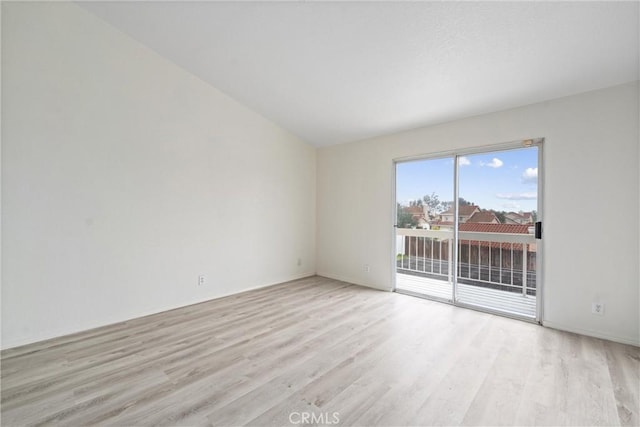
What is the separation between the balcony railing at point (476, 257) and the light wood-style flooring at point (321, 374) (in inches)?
23.4

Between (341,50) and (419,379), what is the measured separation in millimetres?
2962

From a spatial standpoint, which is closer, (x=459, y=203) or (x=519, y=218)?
(x=519, y=218)

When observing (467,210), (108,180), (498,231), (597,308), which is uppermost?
(108,180)

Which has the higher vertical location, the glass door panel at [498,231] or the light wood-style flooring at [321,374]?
the glass door panel at [498,231]

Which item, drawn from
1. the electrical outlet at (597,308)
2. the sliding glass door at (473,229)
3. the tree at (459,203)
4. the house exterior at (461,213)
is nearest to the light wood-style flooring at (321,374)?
the electrical outlet at (597,308)

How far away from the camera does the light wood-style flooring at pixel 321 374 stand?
5.46 feet

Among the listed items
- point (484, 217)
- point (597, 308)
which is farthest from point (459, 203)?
point (597, 308)

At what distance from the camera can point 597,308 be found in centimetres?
272

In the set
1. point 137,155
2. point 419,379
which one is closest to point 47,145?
point 137,155

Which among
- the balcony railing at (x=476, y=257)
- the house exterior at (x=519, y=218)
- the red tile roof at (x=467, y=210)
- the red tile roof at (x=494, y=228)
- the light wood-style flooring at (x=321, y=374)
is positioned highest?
the red tile roof at (x=467, y=210)

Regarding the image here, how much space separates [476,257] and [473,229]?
38 centimetres

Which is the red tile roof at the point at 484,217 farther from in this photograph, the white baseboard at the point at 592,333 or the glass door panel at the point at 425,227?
the white baseboard at the point at 592,333

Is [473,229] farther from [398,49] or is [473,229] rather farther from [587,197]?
[398,49]

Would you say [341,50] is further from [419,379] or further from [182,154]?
[419,379]
